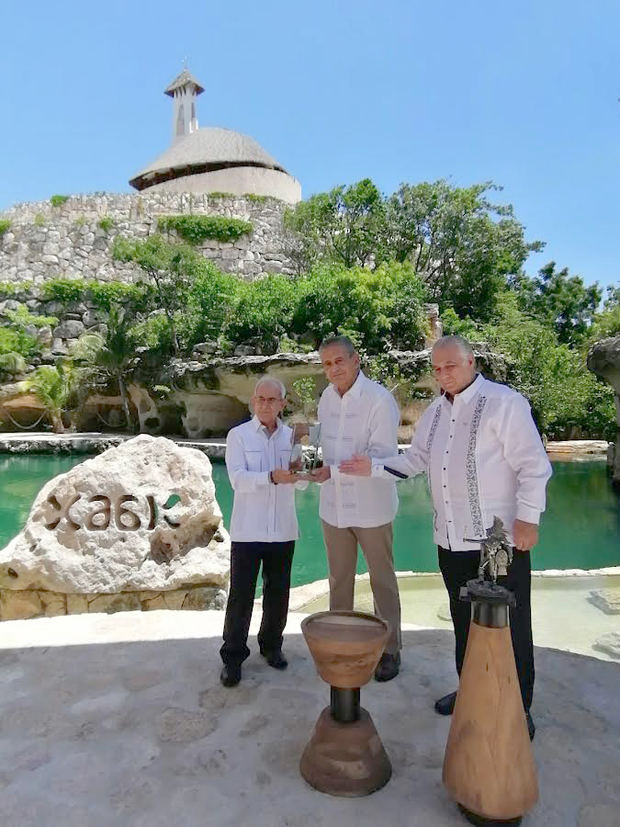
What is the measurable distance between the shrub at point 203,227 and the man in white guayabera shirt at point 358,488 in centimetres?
2412

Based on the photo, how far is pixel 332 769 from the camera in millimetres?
1875

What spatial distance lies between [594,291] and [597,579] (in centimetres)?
2551

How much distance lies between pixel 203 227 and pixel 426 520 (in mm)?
19392

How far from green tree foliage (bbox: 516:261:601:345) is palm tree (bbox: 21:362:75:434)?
1890 cm

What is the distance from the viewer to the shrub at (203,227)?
25312mm

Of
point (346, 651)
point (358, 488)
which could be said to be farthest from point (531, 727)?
point (358, 488)

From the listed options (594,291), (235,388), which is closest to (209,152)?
(235,388)

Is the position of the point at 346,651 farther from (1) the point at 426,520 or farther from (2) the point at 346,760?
(1) the point at 426,520

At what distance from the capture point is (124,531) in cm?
403

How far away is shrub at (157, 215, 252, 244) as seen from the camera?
83.0 feet

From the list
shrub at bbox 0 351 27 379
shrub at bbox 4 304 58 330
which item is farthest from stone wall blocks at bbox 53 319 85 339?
shrub at bbox 0 351 27 379

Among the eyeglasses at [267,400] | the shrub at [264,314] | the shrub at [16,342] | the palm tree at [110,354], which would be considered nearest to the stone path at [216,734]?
the eyeglasses at [267,400]

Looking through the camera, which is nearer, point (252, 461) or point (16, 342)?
point (252, 461)

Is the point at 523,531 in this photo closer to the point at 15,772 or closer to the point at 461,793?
the point at 461,793
